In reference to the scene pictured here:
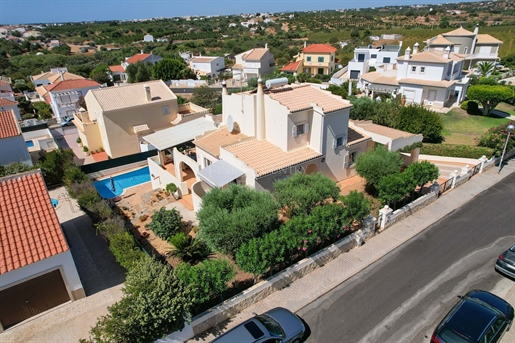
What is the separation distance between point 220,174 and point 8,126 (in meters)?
23.0

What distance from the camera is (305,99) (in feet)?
→ 84.1

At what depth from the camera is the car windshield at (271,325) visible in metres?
13.1

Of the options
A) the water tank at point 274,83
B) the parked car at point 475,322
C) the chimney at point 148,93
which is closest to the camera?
the parked car at point 475,322

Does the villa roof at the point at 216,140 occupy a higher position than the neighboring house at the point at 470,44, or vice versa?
the neighboring house at the point at 470,44

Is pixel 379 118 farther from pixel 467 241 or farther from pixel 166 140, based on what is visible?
pixel 166 140

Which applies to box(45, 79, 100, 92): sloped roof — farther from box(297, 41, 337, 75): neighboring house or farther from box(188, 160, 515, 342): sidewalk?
box(188, 160, 515, 342): sidewalk

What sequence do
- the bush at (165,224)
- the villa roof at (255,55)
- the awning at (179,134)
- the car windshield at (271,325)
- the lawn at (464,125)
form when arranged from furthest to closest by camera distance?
the villa roof at (255,55), the lawn at (464,125), the awning at (179,134), the bush at (165,224), the car windshield at (271,325)

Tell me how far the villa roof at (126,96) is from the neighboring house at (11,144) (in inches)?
363

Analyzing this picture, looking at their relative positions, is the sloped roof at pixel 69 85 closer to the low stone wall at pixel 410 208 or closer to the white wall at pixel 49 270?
the white wall at pixel 49 270

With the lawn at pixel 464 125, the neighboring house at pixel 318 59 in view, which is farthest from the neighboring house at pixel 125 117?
the neighboring house at pixel 318 59

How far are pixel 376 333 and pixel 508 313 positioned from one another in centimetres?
551

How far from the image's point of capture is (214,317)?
14391mm

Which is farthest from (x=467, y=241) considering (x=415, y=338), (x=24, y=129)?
(x=24, y=129)

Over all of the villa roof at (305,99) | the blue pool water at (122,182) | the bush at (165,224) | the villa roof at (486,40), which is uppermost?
the villa roof at (486,40)
